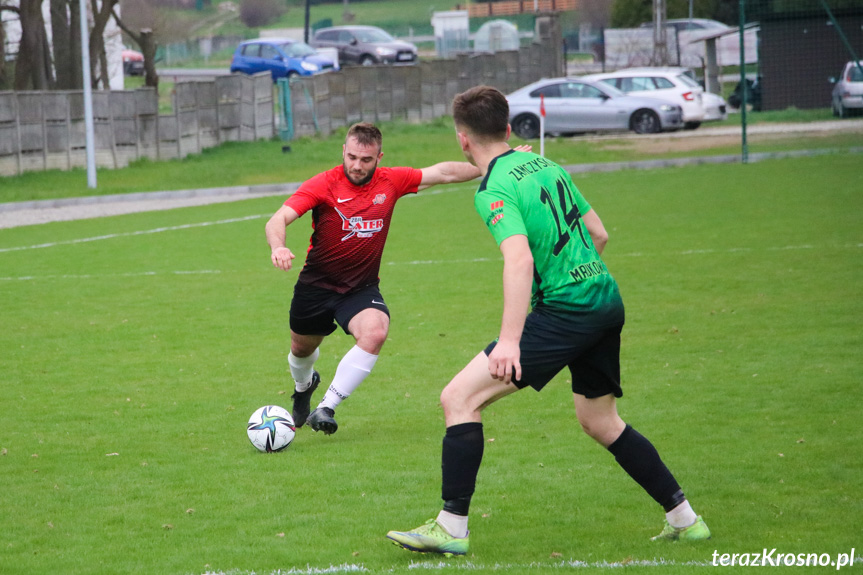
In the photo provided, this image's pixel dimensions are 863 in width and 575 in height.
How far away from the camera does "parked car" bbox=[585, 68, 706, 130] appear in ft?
105

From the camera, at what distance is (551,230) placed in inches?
180

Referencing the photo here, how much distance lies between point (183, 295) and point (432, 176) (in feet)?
20.6

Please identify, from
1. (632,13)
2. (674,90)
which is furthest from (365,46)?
(674,90)

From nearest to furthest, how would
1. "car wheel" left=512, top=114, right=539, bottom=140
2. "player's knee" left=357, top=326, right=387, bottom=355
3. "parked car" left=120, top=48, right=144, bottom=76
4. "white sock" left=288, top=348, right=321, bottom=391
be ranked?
"player's knee" left=357, top=326, right=387, bottom=355 < "white sock" left=288, top=348, right=321, bottom=391 < "car wheel" left=512, top=114, right=539, bottom=140 < "parked car" left=120, top=48, right=144, bottom=76

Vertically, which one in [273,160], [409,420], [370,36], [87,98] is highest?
[370,36]

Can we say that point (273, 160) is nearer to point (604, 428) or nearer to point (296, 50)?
point (296, 50)

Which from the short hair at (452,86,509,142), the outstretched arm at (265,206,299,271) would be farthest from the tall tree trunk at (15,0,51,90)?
the short hair at (452,86,509,142)

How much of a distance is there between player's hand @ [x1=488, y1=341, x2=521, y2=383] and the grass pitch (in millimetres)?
896

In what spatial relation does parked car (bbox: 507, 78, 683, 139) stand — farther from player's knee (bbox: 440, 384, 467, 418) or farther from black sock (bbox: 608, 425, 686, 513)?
player's knee (bbox: 440, 384, 467, 418)

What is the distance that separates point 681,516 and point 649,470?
0.81 feet

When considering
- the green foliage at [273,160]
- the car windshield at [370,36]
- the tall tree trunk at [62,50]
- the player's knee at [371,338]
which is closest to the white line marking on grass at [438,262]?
the player's knee at [371,338]

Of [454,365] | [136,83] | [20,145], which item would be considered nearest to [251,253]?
[454,365]

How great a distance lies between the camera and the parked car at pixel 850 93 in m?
30.9

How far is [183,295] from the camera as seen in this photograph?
41.2 ft
